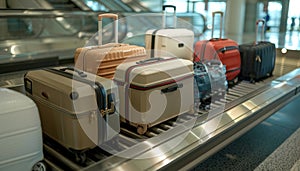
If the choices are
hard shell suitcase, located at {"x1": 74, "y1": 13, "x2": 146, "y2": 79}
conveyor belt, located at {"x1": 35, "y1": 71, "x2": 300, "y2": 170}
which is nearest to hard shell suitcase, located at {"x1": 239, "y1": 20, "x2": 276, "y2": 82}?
conveyor belt, located at {"x1": 35, "y1": 71, "x2": 300, "y2": 170}

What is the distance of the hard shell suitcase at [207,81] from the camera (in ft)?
6.49

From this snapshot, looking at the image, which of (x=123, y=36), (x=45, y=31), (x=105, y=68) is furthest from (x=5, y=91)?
(x=45, y=31)

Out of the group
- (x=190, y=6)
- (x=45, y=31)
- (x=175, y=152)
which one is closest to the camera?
Answer: (x=175, y=152)

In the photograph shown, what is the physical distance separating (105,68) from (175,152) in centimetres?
65

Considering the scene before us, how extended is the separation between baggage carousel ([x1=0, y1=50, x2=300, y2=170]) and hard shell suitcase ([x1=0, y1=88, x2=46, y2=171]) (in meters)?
0.14

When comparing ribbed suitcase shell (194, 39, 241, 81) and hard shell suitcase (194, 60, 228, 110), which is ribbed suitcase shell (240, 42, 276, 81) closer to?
ribbed suitcase shell (194, 39, 241, 81)

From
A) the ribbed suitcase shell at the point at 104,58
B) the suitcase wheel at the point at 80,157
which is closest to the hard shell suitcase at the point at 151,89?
the ribbed suitcase shell at the point at 104,58

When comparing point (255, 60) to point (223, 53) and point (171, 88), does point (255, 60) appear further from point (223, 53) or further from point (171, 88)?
point (171, 88)

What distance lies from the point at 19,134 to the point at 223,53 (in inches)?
70.0

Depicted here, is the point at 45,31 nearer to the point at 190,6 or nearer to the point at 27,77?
the point at 27,77

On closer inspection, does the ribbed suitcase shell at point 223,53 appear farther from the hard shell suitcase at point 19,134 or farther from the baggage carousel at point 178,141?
the hard shell suitcase at point 19,134

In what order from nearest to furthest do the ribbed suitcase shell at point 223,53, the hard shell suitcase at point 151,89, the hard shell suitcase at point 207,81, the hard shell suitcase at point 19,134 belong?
the hard shell suitcase at point 19,134 → the hard shell suitcase at point 151,89 → the hard shell suitcase at point 207,81 → the ribbed suitcase shell at point 223,53

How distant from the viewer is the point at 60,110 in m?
1.35

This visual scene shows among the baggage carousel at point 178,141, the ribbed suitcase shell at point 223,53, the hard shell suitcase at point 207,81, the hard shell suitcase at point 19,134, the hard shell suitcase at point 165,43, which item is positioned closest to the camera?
the hard shell suitcase at point 19,134
